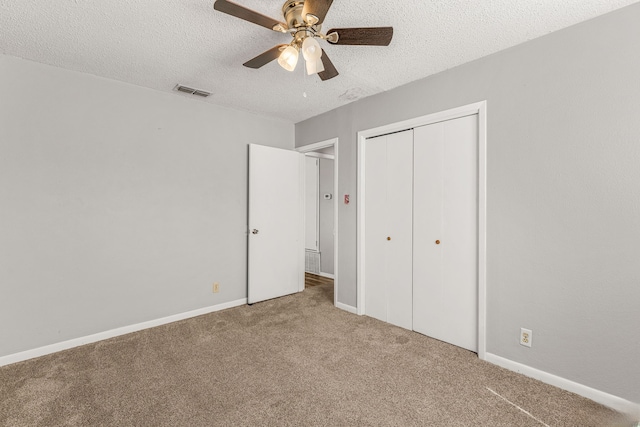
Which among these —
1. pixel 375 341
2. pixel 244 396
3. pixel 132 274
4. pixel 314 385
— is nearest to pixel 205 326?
pixel 132 274

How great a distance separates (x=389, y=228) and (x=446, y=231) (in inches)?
24.5

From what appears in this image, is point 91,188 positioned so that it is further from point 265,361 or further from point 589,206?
point 589,206

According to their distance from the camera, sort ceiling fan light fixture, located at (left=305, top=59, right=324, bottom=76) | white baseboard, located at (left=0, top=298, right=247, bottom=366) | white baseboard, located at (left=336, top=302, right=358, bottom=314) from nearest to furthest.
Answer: ceiling fan light fixture, located at (left=305, top=59, right=324, bottom=76)
white baseboard, located at (left=0, top=298, right=247, bottom=366)
white baseboard, located at (left=336, top=302, right=358, bottom=314)

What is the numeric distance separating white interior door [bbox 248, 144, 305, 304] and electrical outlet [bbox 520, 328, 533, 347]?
8.96ft

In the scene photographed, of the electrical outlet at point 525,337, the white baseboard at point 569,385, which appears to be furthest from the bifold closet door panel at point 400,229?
the electrical outlet at point 525,337

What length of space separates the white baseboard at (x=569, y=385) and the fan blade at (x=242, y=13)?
2.82 m

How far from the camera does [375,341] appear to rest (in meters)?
2.72

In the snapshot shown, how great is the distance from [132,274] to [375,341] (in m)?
2.48

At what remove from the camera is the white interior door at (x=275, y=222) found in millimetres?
3773

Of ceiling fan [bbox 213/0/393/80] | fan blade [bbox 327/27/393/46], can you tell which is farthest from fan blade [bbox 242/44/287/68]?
fan blade [bbox 327/27/393/46]

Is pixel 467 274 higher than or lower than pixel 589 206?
lower

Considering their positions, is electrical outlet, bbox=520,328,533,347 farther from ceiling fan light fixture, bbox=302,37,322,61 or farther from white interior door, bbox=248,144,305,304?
white interior door, bbox=248,144,305,304

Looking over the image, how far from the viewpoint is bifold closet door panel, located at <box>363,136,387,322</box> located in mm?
3199

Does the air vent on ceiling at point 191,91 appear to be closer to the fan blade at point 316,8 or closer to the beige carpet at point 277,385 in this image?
the fan blade at point 316,8
